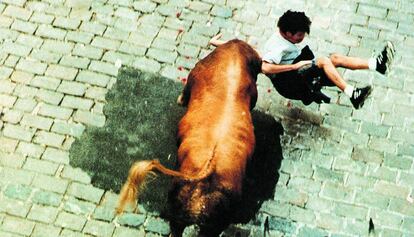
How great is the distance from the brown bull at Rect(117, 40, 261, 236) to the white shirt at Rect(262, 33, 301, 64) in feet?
0.57

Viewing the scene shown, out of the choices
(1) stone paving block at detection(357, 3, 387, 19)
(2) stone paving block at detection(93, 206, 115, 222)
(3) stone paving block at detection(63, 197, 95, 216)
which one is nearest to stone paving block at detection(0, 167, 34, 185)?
(3) stone paving block at detection(63, 197, 95, 216)

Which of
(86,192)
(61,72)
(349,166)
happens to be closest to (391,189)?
(349,166)

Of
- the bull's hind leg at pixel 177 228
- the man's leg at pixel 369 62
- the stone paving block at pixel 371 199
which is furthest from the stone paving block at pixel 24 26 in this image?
the stone paving block at pixel 371 199

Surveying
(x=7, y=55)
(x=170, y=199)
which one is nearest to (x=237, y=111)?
(x=170, y=199)

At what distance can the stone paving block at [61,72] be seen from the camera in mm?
7789

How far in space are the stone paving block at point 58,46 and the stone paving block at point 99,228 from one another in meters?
2.97

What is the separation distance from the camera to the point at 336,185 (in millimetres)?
6844

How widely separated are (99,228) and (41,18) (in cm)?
394

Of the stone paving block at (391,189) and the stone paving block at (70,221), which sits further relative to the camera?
the stone paving block at (391,189)

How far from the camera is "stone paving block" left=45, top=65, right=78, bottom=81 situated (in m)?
7.79

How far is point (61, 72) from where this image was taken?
7844mm

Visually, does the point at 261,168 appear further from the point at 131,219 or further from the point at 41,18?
the point at 41,18

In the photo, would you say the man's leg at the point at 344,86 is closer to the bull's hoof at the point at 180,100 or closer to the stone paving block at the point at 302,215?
the stone paving block at the point at 302,215

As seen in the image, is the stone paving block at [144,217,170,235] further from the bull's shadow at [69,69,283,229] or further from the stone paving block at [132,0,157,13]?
the stone paving block at [132,0,157,13]
